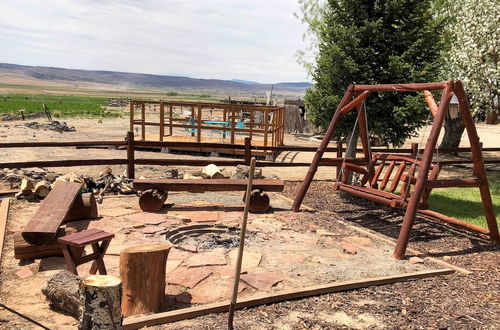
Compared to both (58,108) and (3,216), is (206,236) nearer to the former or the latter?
(3,216)

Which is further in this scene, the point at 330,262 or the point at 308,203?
the point at 308,203

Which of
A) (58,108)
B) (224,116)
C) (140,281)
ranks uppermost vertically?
(224,116)

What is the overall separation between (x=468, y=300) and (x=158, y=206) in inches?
191

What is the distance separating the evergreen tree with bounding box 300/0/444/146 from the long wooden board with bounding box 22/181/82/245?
5.73 metres

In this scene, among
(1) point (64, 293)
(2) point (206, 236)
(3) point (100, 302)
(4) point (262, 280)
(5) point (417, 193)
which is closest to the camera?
(3) point (100, 302)

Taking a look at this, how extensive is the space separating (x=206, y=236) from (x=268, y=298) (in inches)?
86.4

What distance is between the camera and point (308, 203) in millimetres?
8984

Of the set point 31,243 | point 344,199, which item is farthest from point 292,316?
point 344,199

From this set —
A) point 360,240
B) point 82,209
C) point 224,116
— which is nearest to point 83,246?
point 82,209

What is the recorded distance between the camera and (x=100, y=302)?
3.12 meters

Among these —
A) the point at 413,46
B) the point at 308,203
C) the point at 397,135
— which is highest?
the point at 413,46

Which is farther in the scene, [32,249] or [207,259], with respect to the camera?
[207,259]

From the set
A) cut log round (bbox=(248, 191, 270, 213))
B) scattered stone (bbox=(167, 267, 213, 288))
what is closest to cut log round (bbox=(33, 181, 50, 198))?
cut log round (bbox=(248, 191, 270, 213))

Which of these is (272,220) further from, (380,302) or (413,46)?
(413,46)
